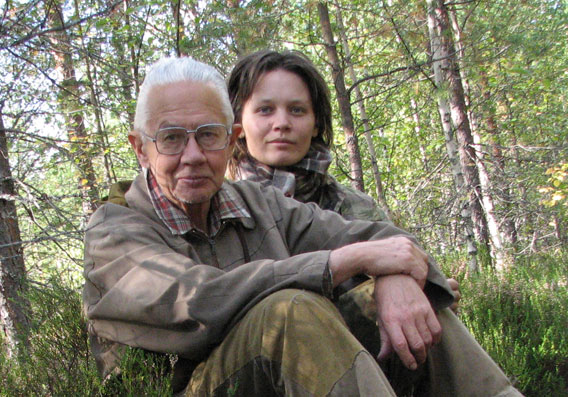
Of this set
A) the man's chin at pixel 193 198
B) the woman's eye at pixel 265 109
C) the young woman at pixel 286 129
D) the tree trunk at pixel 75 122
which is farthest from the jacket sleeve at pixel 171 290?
the tree trunk at pixel 75 122

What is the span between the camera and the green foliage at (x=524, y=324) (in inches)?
124

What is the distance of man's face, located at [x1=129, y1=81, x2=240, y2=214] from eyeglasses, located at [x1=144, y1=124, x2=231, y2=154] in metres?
0.02

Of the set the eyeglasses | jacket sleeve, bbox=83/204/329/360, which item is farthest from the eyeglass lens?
jacket sleeve, bbox=83/204/329/360

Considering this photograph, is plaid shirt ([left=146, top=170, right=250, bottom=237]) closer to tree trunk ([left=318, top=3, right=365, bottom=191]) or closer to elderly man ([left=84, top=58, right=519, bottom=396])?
elderly man ([left=84, top=58, right=519, bottom=396])

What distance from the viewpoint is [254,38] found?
22.5 ft

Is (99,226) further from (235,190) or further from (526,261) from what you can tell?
(526,261)

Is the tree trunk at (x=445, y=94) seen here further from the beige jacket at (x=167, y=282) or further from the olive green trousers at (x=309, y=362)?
the beige jacket at (x=167, y=282)

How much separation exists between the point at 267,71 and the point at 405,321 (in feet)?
6.55

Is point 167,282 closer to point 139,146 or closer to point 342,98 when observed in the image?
point 139,146

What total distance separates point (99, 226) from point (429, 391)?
153 centimetres

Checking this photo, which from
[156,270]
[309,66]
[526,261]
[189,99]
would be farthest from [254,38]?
[156,270]

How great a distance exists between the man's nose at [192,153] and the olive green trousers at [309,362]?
756 mm

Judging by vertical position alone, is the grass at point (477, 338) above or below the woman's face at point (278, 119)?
below

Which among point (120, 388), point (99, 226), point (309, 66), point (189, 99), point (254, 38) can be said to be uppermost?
point (254, 38)
